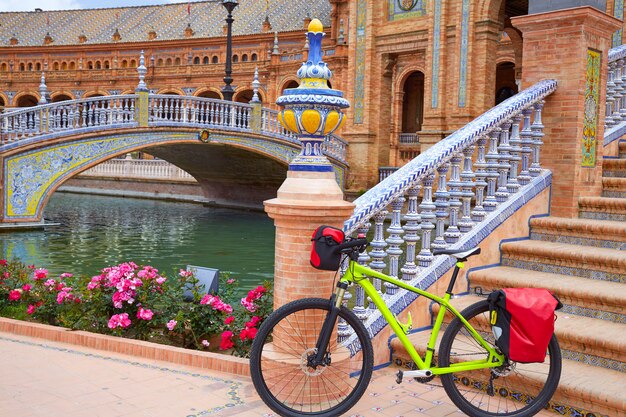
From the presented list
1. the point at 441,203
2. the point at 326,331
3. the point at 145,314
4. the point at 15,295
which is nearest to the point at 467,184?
the point at 441,203

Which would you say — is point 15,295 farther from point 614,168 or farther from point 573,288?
point 614,168

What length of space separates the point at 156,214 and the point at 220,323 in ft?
68.0

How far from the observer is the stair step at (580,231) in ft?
19.1

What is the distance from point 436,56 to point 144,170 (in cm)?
1738

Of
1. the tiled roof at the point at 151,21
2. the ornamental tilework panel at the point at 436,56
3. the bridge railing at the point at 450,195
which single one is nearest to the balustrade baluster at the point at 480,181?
the bridge railing at the point at 450,195

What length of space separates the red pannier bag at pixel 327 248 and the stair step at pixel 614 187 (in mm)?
4047

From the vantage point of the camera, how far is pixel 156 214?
26.1 metres

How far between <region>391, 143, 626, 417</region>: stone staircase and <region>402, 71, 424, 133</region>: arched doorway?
1167 inches

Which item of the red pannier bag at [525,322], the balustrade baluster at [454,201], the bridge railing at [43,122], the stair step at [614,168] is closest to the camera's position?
the red pannier bag at [525,322]

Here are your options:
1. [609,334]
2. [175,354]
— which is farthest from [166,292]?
[609,334]

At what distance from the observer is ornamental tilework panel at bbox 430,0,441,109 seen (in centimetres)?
2494

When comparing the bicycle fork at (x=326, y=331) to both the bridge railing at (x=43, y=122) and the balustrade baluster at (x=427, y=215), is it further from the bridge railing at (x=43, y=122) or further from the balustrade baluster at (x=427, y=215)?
the bridge railing at (x=43, y=122)

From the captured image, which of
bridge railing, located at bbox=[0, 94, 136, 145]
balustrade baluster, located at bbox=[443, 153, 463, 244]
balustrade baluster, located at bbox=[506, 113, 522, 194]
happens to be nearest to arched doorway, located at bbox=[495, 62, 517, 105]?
bridge railing, located at bbox=[0, 94, 136, 145]

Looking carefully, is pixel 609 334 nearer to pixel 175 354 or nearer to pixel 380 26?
pixel 175 354
